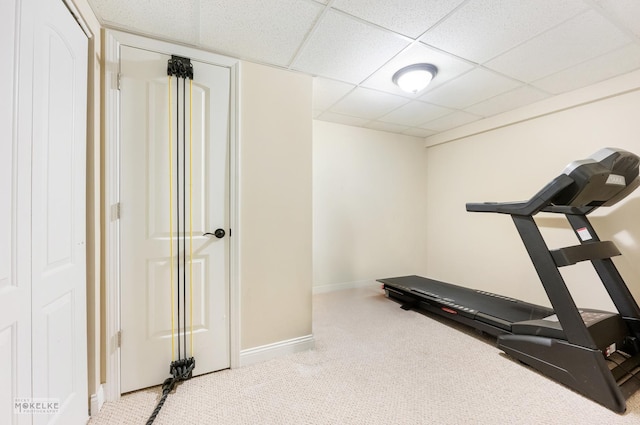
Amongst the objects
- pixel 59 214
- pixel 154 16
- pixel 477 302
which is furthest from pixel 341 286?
pixel 154 16

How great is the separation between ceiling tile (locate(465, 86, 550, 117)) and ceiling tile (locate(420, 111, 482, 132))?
13 cm

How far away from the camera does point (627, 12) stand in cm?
155

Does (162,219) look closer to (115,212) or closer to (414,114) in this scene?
(115,212)

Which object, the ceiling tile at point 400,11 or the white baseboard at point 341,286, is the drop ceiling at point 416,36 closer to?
the ceiling tile at point 400,11

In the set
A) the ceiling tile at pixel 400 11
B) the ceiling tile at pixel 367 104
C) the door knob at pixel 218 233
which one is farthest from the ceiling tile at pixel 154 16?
the ceiling tile at pixel 367 104

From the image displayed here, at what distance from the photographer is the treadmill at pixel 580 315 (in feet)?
5.31

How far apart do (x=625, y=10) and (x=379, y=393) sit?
A: 284cm

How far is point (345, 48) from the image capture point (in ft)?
6.26

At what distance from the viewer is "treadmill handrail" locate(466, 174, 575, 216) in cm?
171

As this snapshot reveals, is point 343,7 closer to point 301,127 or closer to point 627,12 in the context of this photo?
point 301,127

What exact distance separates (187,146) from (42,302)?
1168 millimetres

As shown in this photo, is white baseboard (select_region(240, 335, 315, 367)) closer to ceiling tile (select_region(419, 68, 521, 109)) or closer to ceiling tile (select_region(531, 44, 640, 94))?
ceiling tile (select_region(419, 68, 521, 109))

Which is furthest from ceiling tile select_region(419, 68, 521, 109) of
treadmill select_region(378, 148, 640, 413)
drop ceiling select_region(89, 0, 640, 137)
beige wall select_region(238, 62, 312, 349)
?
beige wall select_region(238, 62, 312, 349)

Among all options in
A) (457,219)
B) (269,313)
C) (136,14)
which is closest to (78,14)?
(136,14)
